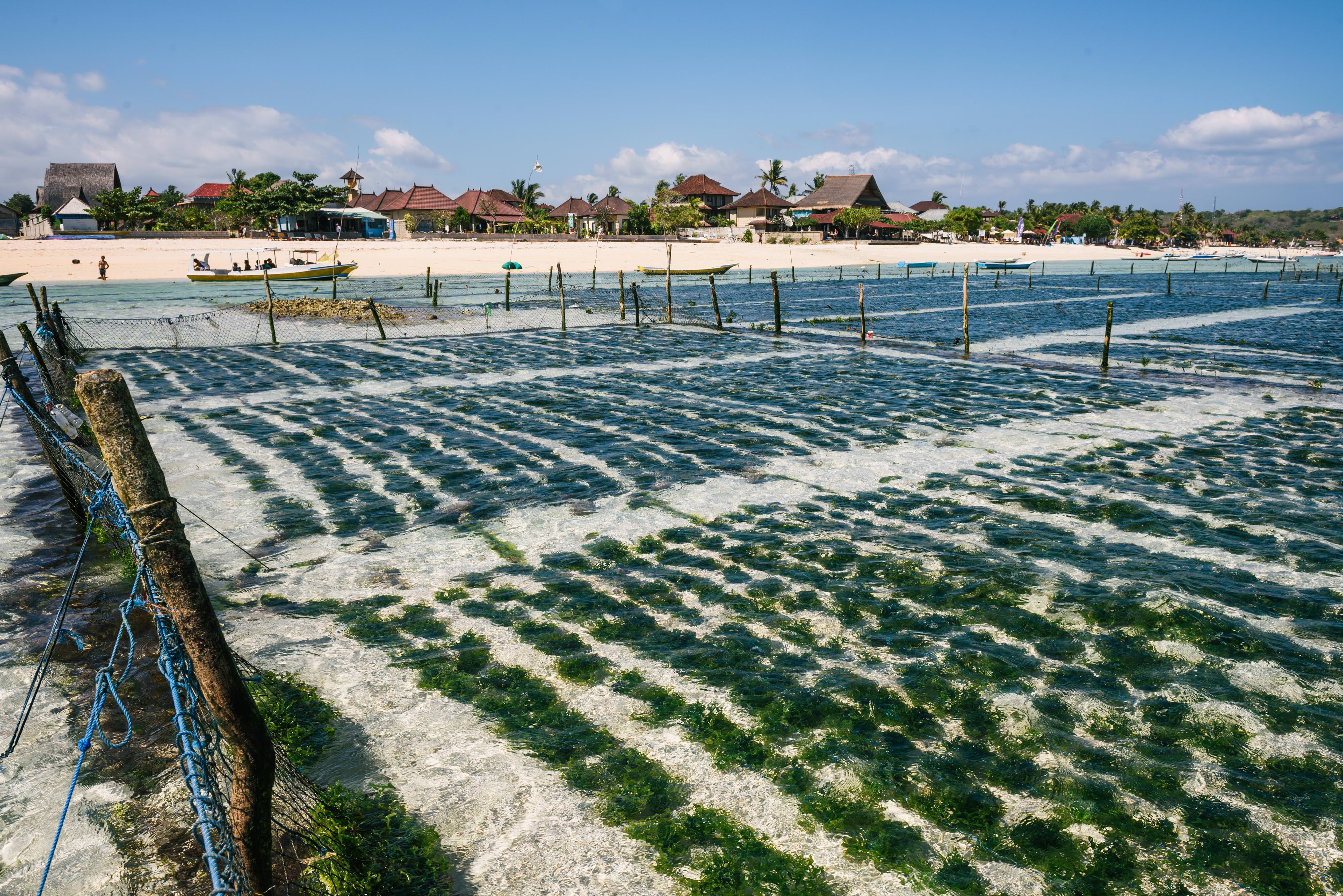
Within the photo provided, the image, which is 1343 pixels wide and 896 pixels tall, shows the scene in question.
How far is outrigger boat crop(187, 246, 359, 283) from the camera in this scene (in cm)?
5628

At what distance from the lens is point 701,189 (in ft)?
399

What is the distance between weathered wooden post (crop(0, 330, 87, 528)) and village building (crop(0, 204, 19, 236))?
3976 inches

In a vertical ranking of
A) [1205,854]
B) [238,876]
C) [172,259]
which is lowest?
[1205,854]

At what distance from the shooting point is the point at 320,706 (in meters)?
8.09

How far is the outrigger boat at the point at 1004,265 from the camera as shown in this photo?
84369 millimetres

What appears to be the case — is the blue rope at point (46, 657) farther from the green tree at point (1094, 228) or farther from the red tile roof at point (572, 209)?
the green tree at point (1094, 228)

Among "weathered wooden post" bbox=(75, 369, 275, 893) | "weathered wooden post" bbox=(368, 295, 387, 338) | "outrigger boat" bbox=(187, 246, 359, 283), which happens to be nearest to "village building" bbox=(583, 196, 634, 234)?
"outrigger boat" bbox=(187, 246, 359, 283)

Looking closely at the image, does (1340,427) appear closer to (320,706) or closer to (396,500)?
(396,500)

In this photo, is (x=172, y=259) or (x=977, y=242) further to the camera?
(x=977, y=242)

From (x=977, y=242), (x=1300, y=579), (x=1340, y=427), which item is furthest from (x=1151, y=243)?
(x=1300, y=579)

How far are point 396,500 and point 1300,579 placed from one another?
14.2 metres

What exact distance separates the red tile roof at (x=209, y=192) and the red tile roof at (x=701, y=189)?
219 feet

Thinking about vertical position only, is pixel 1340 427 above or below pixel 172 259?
below

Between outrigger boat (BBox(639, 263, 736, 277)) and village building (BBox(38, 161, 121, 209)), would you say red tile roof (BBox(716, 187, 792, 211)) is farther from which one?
village building (BBox(38, 161, 121, 209))
